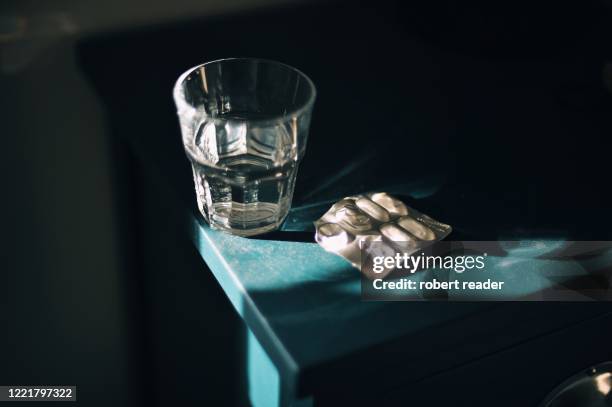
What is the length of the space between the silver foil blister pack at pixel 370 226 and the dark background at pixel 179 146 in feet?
0.10

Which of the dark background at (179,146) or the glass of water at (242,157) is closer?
the glass of water at (242,157)

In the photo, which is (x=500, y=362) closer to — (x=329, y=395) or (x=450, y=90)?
(x=329, y=395)

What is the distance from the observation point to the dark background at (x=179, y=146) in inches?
32.9

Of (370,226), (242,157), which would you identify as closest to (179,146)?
(242,157)

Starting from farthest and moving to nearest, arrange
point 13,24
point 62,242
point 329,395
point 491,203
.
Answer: point 62,242 < point 13,24 < point 491,203 < point 329,395

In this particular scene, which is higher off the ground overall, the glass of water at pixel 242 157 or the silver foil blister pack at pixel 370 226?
the glass of water at pixel 242 157

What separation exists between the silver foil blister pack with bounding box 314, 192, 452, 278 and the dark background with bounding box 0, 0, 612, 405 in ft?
0.10

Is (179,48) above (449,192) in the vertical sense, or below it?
above

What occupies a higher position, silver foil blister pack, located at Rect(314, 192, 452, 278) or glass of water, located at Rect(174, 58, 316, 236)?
glass of water, located at Rect(174, 58, 316, 236)

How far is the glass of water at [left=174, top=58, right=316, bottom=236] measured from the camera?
0.72 m

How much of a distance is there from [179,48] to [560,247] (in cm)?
52

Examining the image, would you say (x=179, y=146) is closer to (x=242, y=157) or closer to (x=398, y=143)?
(x=242, y=157)

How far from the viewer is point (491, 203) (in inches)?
31.0

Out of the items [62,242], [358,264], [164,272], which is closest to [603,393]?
[358,264]
